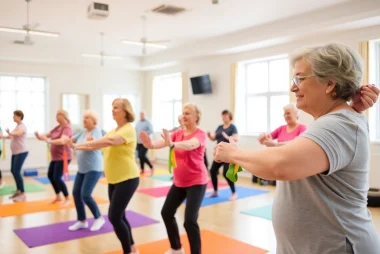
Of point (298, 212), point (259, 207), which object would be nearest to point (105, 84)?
point (259, 207)

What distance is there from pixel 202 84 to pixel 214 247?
5.98m

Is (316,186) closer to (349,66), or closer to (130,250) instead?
(349,66)

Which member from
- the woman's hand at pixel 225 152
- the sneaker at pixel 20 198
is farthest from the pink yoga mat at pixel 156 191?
the woman's hand at pixel 225 152

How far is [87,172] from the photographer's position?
4031mm

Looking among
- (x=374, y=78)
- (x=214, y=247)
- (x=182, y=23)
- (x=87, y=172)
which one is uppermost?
(x=182, y=23)

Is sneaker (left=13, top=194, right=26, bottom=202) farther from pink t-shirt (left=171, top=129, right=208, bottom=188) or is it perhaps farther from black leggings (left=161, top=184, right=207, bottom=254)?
pink t-shirt (left=171, top=129, right=208, bottom=188)

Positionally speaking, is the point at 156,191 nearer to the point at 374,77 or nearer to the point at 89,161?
the point at 89,161

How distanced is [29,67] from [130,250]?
7590mm

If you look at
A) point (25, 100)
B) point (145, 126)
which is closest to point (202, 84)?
point (145, 126)

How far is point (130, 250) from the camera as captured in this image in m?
3.22

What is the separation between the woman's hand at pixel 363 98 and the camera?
46.9 inches

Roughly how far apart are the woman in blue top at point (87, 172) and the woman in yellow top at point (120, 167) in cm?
79

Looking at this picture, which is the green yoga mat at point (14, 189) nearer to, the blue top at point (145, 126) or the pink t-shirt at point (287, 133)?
the blue top at point (145, 126)

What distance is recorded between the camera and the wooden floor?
3.71 metres
